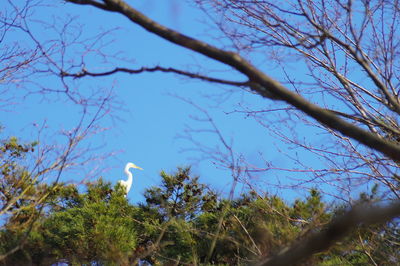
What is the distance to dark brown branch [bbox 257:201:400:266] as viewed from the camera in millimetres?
1314

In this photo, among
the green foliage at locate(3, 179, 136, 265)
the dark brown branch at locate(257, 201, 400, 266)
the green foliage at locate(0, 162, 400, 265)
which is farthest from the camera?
the green foliage at locate(3, 179, 136, 265)

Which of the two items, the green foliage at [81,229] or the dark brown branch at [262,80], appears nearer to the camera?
the dark brown branch at [262,80]

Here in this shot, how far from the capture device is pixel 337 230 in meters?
1.32

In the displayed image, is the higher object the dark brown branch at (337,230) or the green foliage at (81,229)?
the green foliage at (81,229)

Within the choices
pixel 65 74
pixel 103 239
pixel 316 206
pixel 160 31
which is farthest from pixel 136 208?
pixel 160 31

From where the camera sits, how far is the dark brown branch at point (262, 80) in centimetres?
179

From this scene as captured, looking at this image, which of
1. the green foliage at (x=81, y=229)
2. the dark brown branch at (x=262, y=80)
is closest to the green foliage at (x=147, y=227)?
the green foliage at (x=81, y=229)

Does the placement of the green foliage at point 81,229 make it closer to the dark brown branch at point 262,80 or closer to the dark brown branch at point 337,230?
the dark brown branch at point 262,80

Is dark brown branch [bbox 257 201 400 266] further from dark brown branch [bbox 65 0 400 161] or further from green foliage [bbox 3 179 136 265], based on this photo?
green foliage [bbox 3 179 136 265]

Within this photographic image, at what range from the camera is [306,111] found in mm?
1854

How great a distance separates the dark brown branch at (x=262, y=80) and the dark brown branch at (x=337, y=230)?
374mm

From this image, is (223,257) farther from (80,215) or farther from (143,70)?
(143,70)

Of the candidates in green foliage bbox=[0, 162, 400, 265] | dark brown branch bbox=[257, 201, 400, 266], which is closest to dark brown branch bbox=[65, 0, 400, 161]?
dark brown branch bbox=[257, 201, 400, 266]

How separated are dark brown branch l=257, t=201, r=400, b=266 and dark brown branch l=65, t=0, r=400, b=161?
0.37m
